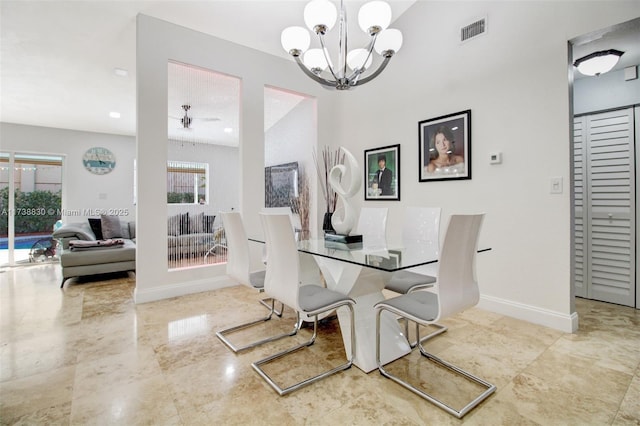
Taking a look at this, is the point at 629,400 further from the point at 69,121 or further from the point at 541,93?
the point at 69,121

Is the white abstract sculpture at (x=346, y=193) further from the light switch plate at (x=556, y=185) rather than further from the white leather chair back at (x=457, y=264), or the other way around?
the light switch plate at (x=556, y=185)

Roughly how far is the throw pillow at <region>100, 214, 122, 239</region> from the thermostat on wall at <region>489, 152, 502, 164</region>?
5.64 metres

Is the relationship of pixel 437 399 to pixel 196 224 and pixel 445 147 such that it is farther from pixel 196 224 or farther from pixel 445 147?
pixel 196 224

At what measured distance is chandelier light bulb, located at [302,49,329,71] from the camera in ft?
8.21

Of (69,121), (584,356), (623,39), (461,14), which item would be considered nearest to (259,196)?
(461,14)

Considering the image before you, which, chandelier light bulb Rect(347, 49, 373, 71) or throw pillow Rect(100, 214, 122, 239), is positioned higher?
chandelier light bulb Rect(347, 49, 373, 71)

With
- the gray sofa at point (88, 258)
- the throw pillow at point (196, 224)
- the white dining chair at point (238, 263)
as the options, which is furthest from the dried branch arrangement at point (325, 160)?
the gray sofa at point (88, 258)

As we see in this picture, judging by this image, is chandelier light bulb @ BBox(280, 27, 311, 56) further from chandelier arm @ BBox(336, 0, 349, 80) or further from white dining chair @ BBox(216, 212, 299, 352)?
white dining chair @ BBox(216, 212, 299, 352)

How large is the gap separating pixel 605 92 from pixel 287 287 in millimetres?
3682

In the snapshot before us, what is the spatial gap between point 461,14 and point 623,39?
4.49 feet

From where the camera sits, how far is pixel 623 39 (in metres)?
2.65

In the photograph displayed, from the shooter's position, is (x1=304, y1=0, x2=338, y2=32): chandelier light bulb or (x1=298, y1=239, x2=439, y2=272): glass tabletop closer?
(x1=298, y1=239, x2=439, y2=272): glass tabletop

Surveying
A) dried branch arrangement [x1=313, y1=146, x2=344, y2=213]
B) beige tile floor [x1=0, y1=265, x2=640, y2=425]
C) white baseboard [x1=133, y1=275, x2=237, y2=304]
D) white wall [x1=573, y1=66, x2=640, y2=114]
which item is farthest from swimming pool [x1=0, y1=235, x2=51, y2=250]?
white wall [x1=573, y1=66, x2=640, y2=114]

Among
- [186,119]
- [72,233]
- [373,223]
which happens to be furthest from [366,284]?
[72,233]
